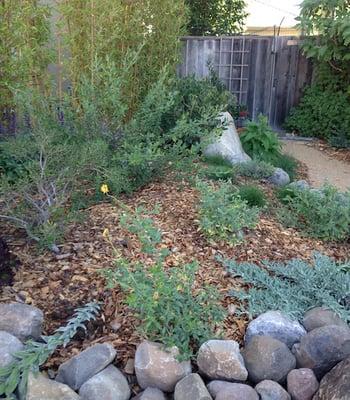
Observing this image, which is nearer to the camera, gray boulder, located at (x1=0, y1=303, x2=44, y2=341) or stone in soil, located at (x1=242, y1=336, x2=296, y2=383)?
stone in soil, located at (x1=242, y1=336, x2=296, y2=383)

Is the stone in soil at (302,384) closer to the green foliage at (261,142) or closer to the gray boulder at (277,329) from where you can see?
the gray boulder at (277,329)

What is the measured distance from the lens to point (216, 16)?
38.8ft

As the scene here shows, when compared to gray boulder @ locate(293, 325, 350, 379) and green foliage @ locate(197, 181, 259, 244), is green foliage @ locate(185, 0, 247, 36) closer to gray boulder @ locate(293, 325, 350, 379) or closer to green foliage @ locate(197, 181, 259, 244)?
green foliage @ locate(197, 181, 259, 244)

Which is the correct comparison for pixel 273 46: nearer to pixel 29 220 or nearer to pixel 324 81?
pixel 324 81

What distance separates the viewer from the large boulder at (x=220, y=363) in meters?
2.29

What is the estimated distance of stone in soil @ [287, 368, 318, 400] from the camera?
226 cm

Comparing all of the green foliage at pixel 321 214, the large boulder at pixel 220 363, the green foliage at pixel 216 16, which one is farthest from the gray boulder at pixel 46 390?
the green foliage at pixel 216 16

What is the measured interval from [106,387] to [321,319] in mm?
1188

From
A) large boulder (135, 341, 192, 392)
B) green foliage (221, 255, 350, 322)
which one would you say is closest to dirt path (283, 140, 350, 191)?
green foliage (221, 255, 350, 322)

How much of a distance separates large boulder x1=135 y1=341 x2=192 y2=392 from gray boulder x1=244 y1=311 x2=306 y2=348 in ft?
1.51

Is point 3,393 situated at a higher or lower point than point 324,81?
lower

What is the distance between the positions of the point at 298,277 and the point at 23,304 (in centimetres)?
162

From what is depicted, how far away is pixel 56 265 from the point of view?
3.04 m

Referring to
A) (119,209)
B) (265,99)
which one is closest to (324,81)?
(265,99)
